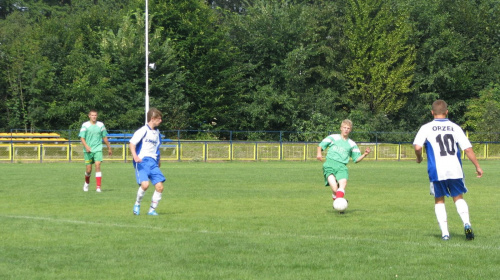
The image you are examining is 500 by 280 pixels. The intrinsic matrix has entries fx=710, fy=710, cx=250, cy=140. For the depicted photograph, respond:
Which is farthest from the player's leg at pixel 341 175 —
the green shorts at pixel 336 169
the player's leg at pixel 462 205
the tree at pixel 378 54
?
the tree at pixel 378 54

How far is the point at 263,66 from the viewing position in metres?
56.8

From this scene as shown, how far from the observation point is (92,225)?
36.1ft

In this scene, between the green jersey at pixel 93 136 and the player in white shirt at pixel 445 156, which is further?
the green jersey at pixel 93 136

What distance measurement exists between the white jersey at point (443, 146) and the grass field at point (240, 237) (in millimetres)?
913

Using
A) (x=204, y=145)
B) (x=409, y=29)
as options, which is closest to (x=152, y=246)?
(x=204, y=145)

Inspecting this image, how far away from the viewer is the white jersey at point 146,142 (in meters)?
12.3

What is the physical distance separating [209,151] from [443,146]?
30.0 meters

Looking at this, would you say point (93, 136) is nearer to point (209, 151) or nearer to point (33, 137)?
point (209, 151)

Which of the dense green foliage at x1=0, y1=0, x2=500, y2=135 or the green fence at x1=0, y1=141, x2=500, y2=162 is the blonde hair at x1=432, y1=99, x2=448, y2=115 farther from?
the dense green foliage at x1=0, y1=0, x2=500, y2=135

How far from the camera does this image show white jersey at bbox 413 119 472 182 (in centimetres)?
927

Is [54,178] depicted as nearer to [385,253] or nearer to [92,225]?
[92,225]

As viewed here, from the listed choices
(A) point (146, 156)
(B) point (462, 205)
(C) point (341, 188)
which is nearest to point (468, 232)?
(B) point (462, 205)

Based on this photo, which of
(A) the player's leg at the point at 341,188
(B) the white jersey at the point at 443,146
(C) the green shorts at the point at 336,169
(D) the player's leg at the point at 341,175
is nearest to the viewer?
(B) the white jersey at the point at 443,146

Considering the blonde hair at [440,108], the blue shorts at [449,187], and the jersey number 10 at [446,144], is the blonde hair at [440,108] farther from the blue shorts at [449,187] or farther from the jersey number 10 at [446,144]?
the blue shorts at [449,187]
